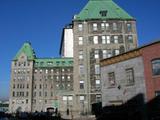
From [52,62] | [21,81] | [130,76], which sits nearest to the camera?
[130,76]

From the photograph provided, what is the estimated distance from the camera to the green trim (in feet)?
377

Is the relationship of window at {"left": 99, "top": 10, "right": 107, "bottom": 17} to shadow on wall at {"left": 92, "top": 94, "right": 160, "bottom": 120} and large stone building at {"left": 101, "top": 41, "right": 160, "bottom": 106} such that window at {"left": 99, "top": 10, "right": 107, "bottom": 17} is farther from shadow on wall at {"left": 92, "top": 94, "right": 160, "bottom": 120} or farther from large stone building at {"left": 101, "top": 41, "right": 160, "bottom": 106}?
shadow on wall at {"left": 92, "top": 94, "right": 160, "bottom": 120}

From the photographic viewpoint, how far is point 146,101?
104ft

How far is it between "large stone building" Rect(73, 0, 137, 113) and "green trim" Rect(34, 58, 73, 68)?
48.6 metres

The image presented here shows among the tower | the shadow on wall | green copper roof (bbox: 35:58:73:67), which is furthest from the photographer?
green copper roof (bbox: 35:58:73:67)

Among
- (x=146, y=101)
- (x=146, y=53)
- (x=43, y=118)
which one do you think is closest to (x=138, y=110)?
(x=146, y=101)

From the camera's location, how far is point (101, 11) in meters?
68.4

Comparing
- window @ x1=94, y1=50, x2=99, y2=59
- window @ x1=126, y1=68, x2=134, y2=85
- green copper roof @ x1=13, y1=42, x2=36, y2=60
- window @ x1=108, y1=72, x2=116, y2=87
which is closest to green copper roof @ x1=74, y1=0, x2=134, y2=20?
window @ x1=94, y1=50, x2=99, y2=59

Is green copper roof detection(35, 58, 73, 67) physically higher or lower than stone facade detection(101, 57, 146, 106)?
higher

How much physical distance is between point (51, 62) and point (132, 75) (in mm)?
85977

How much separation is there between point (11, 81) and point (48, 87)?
15.7m

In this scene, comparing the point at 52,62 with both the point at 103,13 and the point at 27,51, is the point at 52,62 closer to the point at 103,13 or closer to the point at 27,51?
the point at 27,51

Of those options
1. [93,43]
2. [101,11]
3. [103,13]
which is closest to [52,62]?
[101,11]

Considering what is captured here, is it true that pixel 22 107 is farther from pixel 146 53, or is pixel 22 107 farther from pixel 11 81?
pixel 146 53
